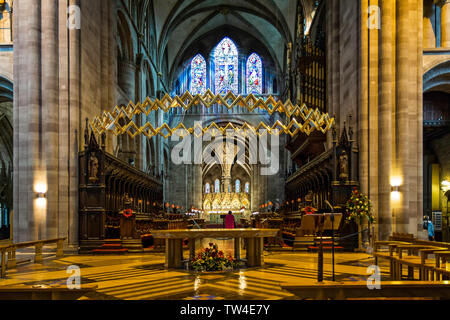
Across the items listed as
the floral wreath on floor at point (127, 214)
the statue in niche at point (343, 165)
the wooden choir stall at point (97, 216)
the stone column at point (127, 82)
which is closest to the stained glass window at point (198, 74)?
the stone column at point (127, 82)

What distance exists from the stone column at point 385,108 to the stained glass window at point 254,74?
23637mm

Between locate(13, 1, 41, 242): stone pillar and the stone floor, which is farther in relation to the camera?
locate(13, 1, 41, 242): stone pillar

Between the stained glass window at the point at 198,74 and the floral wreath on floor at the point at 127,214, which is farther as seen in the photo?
the stained glass window at the point at 198,74

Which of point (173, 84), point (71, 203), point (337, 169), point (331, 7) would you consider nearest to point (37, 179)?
point (71, 203)

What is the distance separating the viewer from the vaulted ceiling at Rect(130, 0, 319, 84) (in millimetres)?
28328

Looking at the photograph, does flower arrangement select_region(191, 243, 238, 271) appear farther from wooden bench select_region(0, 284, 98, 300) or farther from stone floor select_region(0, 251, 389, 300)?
wooden bench select_region(0, 284, 98, 300)

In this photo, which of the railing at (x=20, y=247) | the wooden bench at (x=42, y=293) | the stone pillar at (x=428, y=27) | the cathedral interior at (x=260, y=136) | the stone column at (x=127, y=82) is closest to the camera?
the wooden bench at (x=42, y=293)

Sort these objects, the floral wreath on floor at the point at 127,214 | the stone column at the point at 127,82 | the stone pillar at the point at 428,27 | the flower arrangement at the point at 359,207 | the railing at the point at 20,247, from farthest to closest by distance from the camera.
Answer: the stone column at the point at 127,82, the stone pillar at the point at 428,27, the floral wreath on floor at the point at 127,214, the flower arrangement at the point at 359,207, the railing at the point at 20,247

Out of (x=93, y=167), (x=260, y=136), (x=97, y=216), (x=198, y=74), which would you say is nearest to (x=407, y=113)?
(x=260, y=136)

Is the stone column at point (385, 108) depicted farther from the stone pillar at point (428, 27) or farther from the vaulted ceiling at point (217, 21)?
the vaulted ceiling at point (217, 21)

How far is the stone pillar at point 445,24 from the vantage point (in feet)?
45.6

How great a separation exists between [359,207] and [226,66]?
2684 cm

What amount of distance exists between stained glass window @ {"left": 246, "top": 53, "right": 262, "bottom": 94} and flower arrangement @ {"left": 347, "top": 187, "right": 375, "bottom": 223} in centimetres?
2507

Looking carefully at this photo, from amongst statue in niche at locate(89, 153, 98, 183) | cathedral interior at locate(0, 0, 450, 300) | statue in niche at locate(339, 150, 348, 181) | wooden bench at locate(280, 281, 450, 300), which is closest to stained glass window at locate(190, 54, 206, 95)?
cathedral interior at locate(0, 0, 450, 300)
